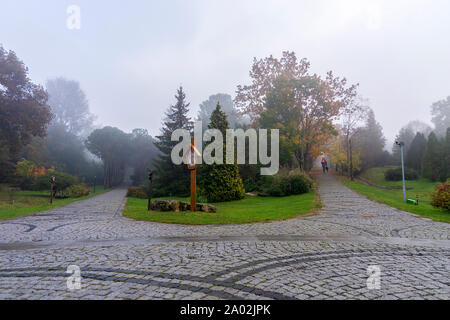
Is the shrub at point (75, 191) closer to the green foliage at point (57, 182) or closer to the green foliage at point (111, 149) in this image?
the green foliage at point (57, 182)

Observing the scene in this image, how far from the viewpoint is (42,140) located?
3362cm

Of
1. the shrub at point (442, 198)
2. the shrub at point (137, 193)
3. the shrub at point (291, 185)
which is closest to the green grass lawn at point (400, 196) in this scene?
the shrub at point (442, 198)

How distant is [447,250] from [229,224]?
5.14 metres

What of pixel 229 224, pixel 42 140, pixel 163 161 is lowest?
pixel 229 224

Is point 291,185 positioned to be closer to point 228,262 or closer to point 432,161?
point 228,262

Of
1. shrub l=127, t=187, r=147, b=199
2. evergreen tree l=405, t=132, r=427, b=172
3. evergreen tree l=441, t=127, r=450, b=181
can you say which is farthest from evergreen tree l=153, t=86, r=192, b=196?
evergreen tree l=405, t=132, r=427, b=172

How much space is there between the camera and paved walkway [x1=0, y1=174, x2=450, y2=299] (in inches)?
116

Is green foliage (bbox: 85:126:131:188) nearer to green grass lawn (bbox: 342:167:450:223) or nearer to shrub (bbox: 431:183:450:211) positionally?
green grass lawn (bbox: 342:167:450:223)

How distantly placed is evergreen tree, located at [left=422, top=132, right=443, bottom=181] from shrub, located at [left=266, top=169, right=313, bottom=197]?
14412 millimetres

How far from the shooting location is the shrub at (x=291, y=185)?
17969 mm

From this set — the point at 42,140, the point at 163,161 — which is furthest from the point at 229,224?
the point at 42,140

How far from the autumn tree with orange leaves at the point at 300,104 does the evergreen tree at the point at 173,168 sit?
24.9 feet

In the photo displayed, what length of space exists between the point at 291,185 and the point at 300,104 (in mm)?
7685
